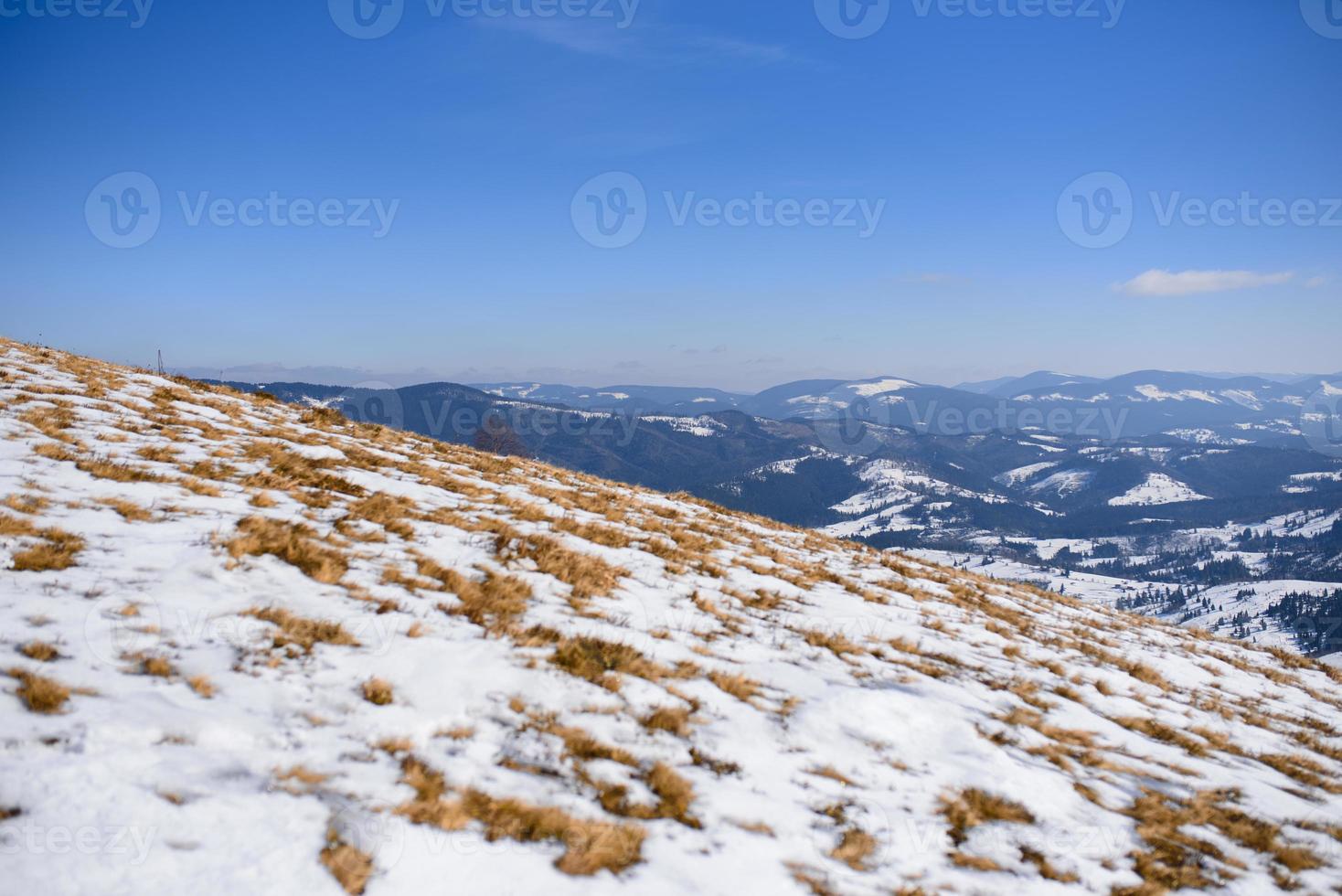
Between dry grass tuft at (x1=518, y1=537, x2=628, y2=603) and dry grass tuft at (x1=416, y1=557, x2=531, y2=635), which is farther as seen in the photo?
dry grass tuft at (x1=518, y1=537, x2=628, y2=603)

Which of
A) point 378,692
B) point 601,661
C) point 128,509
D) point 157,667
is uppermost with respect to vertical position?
point 128,509

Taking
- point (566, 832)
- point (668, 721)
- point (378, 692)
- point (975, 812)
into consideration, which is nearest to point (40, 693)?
point (378, 692)

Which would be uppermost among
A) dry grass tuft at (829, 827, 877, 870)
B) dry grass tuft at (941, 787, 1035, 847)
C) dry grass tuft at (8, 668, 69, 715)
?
dry grass tuft at (8, 668, 69, 715)

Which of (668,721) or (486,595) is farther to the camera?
(486,595)

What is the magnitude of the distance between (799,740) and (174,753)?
5.90 m

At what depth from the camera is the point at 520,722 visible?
625cm

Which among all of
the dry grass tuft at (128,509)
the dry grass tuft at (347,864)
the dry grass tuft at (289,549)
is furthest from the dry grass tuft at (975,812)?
the dry grass tuft at (128,509)

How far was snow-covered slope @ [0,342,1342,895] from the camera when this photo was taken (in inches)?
180

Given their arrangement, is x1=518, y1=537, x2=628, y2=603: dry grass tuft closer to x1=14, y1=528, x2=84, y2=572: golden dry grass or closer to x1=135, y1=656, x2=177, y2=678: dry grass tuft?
x1=135, y1=656, x2=177, y2=678: dry grass tuft

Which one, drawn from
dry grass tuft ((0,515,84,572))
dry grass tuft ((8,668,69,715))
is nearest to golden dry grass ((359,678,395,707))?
dry grass tuft ((8,668,69,715))

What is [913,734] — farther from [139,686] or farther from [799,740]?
[139,686]

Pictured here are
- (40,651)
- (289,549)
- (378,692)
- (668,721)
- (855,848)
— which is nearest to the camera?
(40,651)

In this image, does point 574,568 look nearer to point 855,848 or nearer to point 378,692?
point 378,692

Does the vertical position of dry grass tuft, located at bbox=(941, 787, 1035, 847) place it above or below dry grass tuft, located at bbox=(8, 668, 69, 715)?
below
